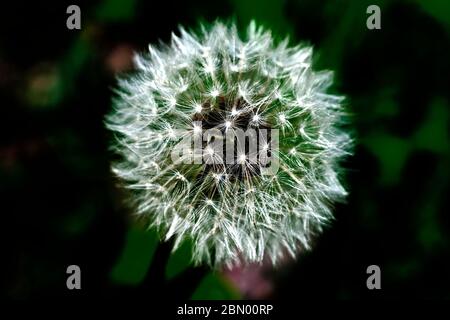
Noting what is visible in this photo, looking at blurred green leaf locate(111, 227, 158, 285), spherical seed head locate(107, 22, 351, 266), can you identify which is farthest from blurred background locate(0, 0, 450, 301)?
spherical seed head locate(107, 22, 351, 266)

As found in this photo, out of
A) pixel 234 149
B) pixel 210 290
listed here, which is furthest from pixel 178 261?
pixel 234 149

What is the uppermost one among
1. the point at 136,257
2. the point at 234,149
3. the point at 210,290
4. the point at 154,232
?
the point at 234,149

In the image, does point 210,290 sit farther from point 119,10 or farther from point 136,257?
point 119,10

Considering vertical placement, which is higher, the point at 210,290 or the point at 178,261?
the point at 178,261

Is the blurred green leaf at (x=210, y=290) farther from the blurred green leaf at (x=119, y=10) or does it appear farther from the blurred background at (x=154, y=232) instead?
the blurred green leaf at (x=119, y=10)
